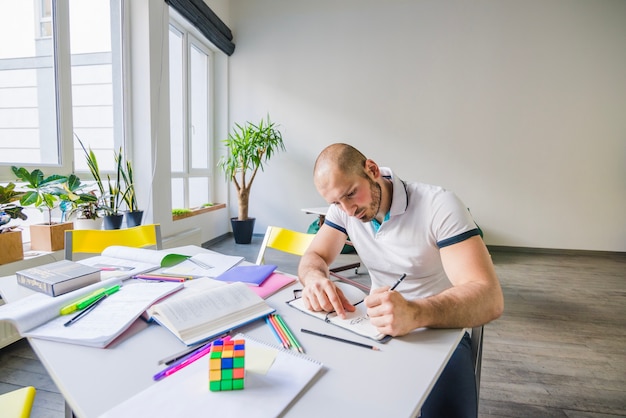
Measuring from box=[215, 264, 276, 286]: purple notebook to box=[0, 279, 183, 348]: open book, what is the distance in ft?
0.61

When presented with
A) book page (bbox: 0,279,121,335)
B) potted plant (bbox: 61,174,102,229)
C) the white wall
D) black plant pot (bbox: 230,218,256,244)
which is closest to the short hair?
book page (bbox: 0,279,121,335)

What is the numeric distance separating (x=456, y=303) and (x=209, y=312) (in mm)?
613

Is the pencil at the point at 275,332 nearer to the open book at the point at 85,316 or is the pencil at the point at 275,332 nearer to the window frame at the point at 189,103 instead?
the open book at the point at 85,316

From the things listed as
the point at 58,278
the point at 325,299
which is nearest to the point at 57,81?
the point at 58,278

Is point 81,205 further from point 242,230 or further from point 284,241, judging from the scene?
point 242,230

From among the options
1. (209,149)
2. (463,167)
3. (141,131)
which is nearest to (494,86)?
(463,167)

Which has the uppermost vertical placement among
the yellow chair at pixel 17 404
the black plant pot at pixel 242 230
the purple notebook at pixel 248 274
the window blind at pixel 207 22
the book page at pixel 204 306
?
the window blind at pixel 207 22

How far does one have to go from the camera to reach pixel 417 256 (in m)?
1.18

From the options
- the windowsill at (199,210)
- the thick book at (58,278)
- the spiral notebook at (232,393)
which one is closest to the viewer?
the spiral notebook at (232,393)

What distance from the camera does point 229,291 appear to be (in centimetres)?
98

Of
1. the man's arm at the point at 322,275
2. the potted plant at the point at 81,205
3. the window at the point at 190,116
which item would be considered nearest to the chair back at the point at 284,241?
the man's arm at the point at 322,275

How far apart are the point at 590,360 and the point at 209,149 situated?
4714 mm

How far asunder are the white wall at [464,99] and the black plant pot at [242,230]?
57 centimetres

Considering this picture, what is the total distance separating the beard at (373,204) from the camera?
1.17 meters
